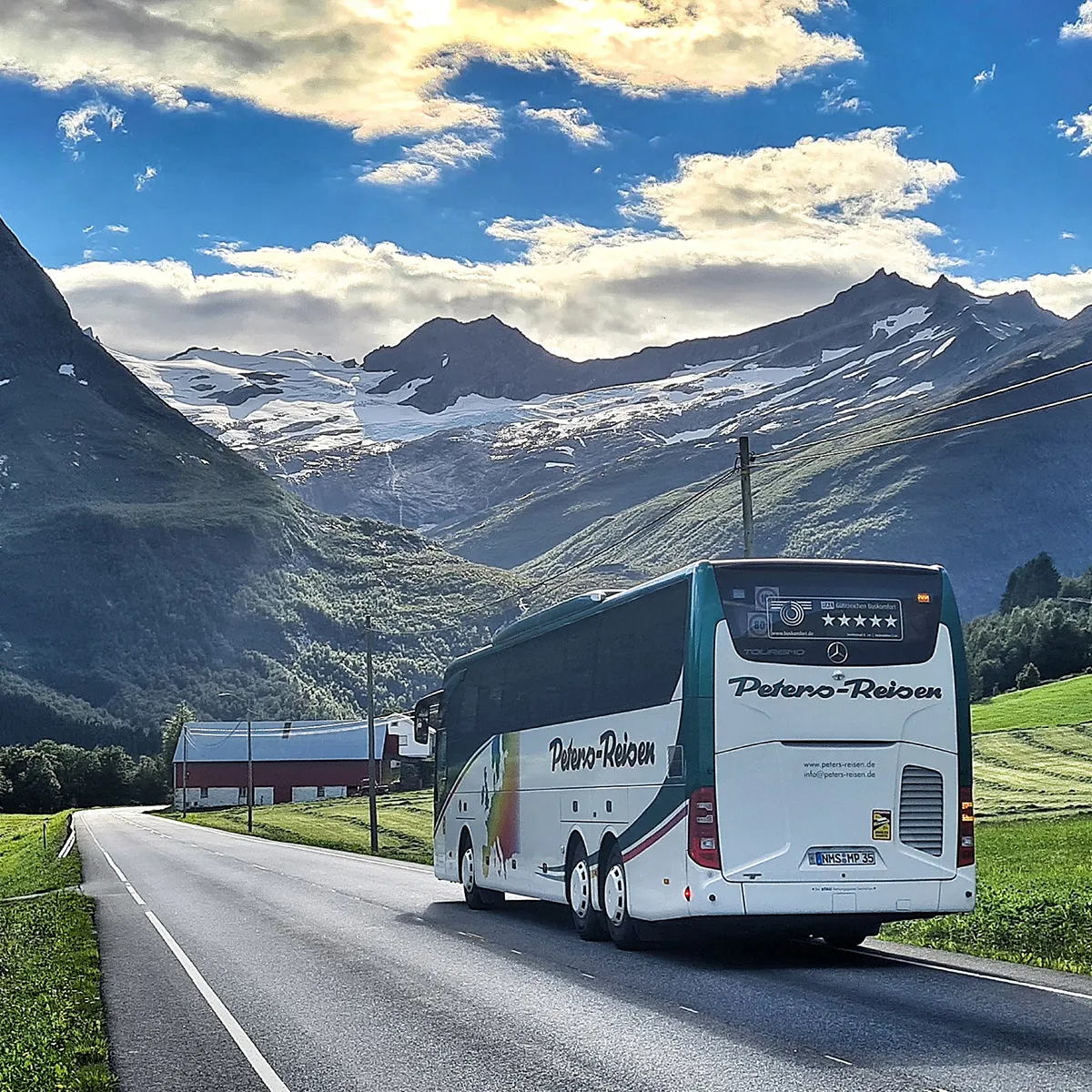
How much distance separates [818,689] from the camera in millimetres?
17672

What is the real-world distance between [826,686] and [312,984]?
21.8 feet

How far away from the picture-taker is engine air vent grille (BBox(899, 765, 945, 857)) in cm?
1758

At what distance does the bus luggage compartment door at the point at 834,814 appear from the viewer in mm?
17312

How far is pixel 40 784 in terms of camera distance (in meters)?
154

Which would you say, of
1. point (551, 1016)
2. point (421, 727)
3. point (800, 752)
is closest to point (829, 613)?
point (800, 752)

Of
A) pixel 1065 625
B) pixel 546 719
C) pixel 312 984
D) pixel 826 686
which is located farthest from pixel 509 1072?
pixel 1065 625

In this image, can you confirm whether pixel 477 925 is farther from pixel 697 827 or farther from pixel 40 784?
pixel 40 784

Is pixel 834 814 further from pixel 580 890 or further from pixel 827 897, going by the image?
pixel 580 890

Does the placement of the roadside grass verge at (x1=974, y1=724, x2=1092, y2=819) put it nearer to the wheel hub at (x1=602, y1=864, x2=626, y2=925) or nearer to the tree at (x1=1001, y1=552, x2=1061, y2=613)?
the wheel hub at (x1=602, y1=864, x2=626, y2=925)

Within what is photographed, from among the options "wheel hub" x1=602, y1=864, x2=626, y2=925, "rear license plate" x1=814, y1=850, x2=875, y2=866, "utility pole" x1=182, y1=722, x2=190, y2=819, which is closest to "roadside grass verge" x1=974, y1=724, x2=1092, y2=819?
"wheel hub" x1=602, y1=864, x2=626, y2=925

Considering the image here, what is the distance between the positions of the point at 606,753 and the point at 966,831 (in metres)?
5.01

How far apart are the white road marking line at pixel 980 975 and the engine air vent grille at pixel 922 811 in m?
1.27

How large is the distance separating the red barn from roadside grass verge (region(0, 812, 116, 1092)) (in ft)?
387

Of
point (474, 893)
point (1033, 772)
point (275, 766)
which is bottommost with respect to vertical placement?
point (275, 766)
